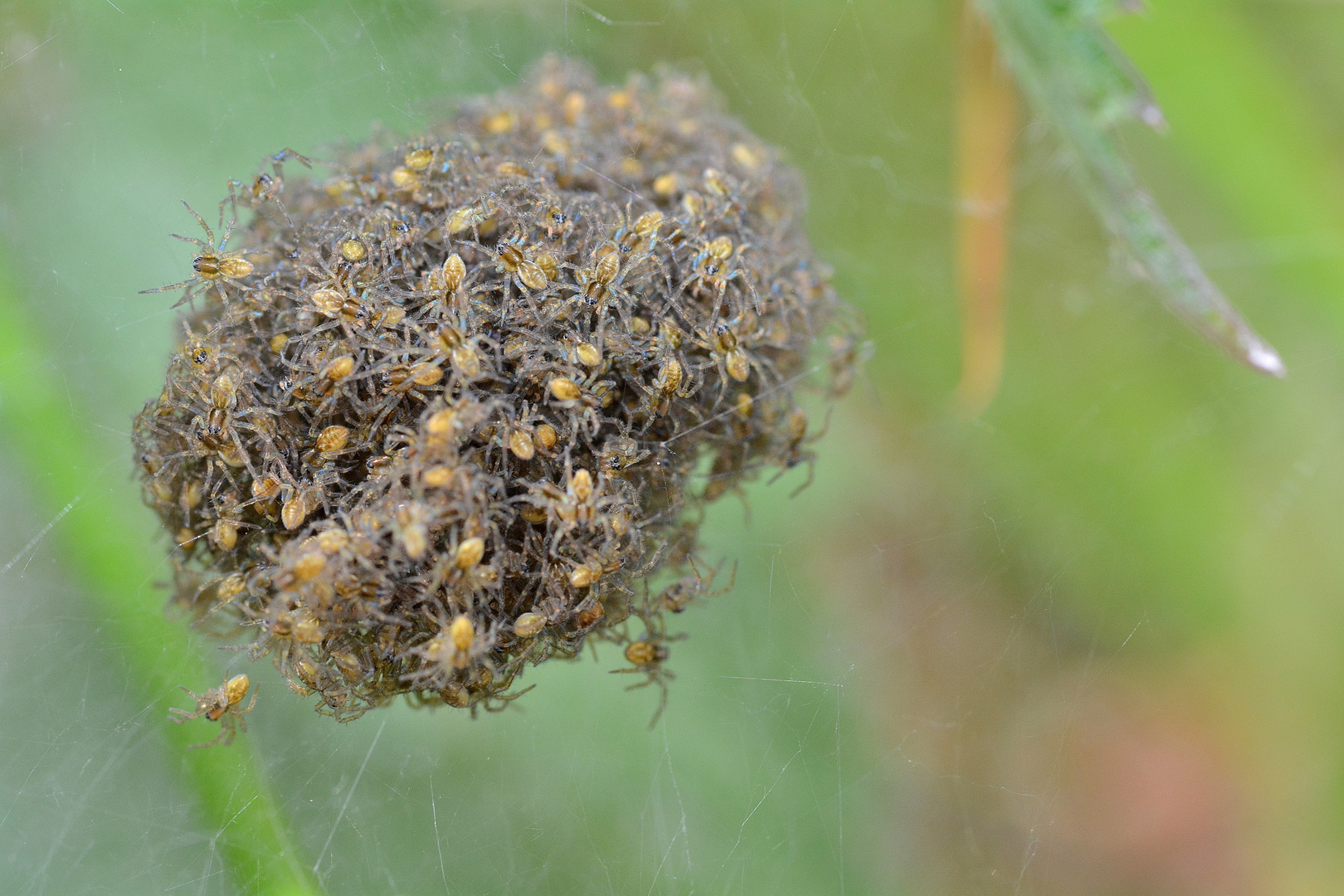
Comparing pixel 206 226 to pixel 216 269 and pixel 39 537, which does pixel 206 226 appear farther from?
pixel 39 537

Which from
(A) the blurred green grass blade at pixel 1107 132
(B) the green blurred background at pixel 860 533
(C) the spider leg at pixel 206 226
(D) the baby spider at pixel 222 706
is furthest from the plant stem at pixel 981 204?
(D) the baby spider at pixel 222 706

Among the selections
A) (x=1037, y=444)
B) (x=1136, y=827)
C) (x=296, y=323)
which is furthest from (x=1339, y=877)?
(x=296, y=323)

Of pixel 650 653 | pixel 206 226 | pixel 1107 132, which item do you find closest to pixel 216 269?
pixel 206 226

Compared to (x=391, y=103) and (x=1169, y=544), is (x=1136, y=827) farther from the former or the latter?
(x=391, y=103)

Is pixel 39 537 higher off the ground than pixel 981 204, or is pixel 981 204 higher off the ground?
pixel 39 537

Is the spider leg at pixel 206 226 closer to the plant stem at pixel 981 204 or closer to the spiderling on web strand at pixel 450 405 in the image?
the spiderling on web strand at pixel 450 405

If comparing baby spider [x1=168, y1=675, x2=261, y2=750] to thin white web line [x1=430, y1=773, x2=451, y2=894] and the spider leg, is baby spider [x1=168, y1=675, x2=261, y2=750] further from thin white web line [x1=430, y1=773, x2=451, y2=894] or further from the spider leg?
the spider leg
